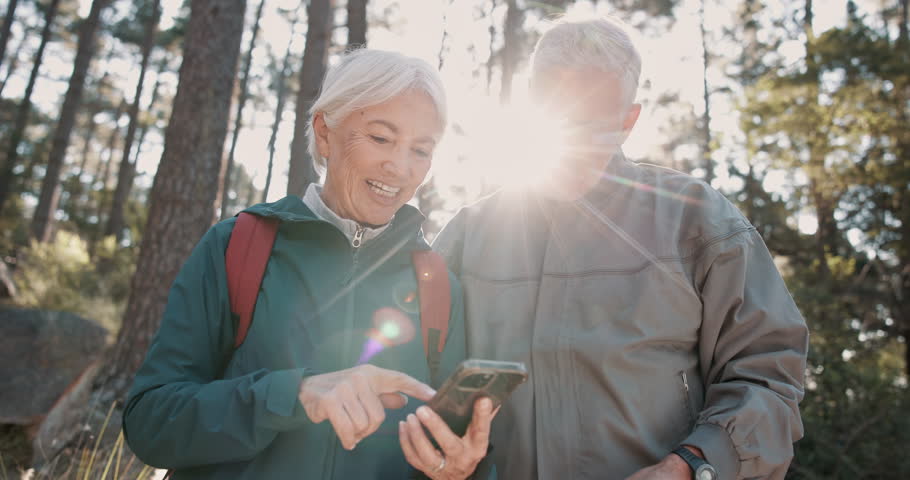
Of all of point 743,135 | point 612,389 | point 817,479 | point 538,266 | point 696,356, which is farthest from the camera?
point 743,135

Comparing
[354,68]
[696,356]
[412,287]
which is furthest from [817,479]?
[354,68]

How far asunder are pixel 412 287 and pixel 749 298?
1048 mm

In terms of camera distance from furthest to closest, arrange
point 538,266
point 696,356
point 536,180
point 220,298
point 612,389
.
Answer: point 536,180, point 538,266, point 696,356, point 612,389, point 220,298

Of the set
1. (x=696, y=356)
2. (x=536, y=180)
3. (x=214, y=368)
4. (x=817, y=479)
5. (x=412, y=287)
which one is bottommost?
(x=817, y=479)

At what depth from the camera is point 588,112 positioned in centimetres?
214

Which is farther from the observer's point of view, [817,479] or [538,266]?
[817,479]

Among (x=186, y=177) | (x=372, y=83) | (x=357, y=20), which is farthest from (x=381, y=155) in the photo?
(x=357, y=20)

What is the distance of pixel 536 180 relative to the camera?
2381 mm

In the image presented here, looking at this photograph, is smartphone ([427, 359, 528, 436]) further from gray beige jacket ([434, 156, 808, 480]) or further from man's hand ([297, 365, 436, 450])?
gray beige jacket ([434, 156, 808, 480])

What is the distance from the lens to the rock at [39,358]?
17.8ft

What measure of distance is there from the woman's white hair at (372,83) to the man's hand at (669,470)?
4.01 ft

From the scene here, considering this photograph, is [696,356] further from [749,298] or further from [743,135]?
[743,135]

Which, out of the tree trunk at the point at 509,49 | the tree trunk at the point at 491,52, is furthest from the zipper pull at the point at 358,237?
the tree trunk at the point at 491,52

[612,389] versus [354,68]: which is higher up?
[354,68]
